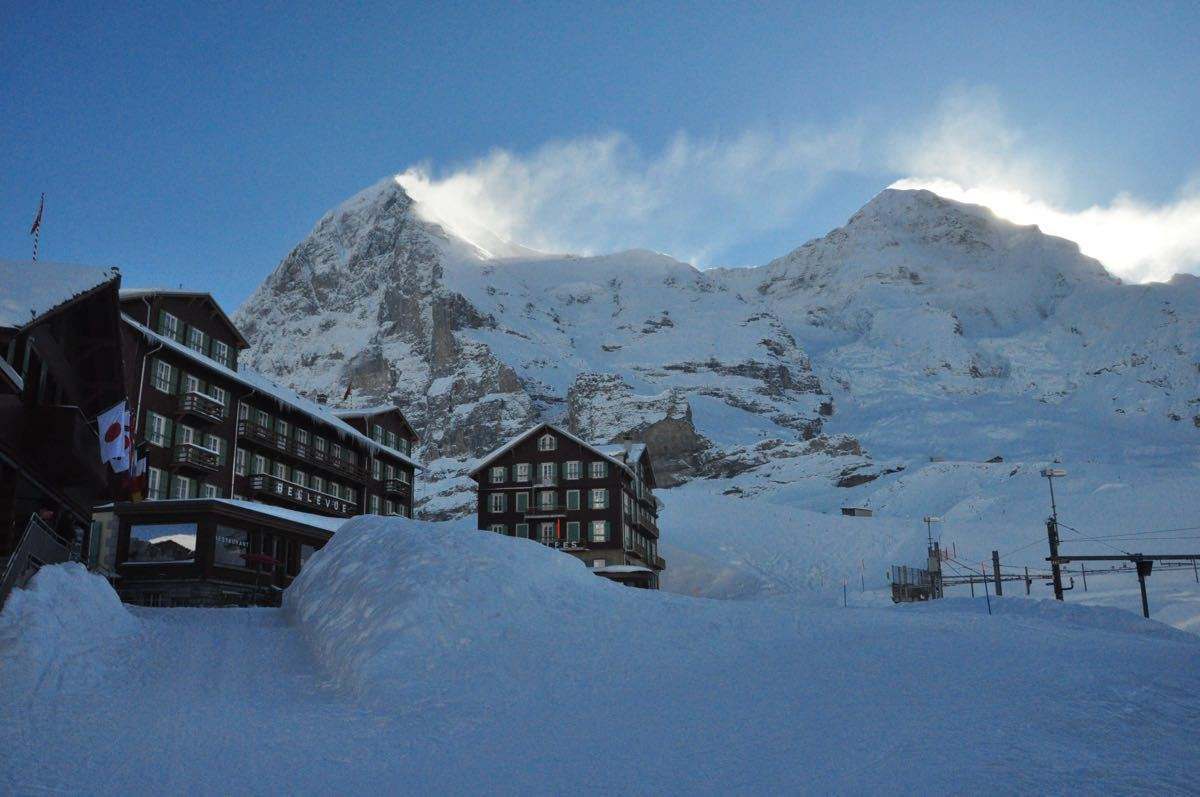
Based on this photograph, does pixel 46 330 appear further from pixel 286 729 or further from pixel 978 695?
pixel 978 695

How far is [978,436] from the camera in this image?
19525 cm

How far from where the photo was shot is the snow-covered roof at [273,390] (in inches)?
1649

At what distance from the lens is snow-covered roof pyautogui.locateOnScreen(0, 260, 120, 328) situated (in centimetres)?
1728

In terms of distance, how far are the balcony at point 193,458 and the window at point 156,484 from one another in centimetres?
73

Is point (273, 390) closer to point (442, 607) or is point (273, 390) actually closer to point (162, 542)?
point (162, 542)

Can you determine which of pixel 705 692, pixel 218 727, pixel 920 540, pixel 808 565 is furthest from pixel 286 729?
pixel 920 540

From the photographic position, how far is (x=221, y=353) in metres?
48.3

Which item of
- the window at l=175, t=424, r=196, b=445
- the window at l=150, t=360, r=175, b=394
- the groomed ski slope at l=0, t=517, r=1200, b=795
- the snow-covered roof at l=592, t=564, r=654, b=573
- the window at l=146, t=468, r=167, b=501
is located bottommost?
the groomed ski slope at l=0, t=517, r=1200, b=795

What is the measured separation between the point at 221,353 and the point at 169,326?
162 inches

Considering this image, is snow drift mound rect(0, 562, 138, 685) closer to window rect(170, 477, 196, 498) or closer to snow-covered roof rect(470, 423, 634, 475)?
window rect(170, 477, 196, 498)

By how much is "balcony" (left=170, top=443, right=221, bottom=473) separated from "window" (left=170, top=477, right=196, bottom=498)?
660 mm

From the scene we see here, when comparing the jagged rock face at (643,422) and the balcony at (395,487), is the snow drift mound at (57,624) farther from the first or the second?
the jagged rock face at (643,422)

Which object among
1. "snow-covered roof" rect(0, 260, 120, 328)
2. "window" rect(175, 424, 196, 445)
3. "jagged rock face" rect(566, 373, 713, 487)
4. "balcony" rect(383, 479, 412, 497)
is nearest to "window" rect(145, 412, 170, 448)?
"window" rect(175, 424, 196, 445)

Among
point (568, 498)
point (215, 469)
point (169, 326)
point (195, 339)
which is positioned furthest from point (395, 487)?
point (169, 326)
